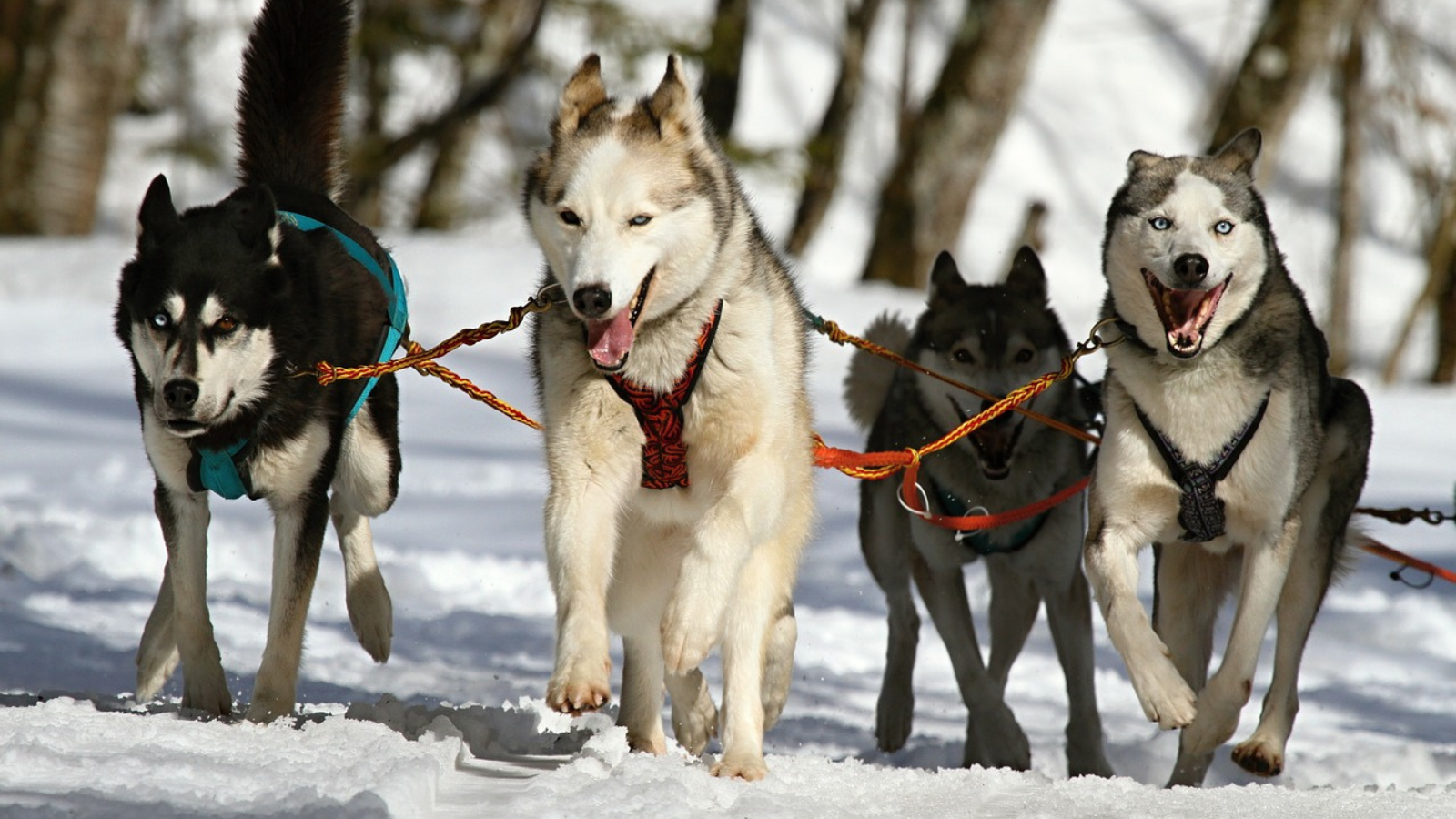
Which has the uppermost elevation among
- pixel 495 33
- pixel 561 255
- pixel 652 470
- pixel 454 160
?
pixel 495 33

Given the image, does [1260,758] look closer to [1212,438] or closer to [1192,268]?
[1212,438]

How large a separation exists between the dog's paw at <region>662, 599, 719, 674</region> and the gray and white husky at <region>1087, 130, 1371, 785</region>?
A: 1.09m

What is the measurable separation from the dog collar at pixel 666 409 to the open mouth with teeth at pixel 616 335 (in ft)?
0.44

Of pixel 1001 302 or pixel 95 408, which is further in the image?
pixel 95 408

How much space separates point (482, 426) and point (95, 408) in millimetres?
2504

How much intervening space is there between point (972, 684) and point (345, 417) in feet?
7.11

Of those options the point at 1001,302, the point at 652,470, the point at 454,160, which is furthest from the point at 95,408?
the point at 454,160

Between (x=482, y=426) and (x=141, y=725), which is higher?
(x=482, y=426)

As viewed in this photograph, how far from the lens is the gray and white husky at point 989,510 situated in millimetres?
5152

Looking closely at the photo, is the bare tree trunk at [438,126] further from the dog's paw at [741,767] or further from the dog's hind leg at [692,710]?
the dog's paw at [741,767]

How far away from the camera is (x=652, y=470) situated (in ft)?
12.9

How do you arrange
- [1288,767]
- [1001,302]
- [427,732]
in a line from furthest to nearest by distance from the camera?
[1001,302] < [1288,767] < [427,732]

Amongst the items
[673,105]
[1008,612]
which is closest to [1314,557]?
[1008,612]

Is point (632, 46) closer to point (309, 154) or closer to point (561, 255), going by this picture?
point (309, 154)
